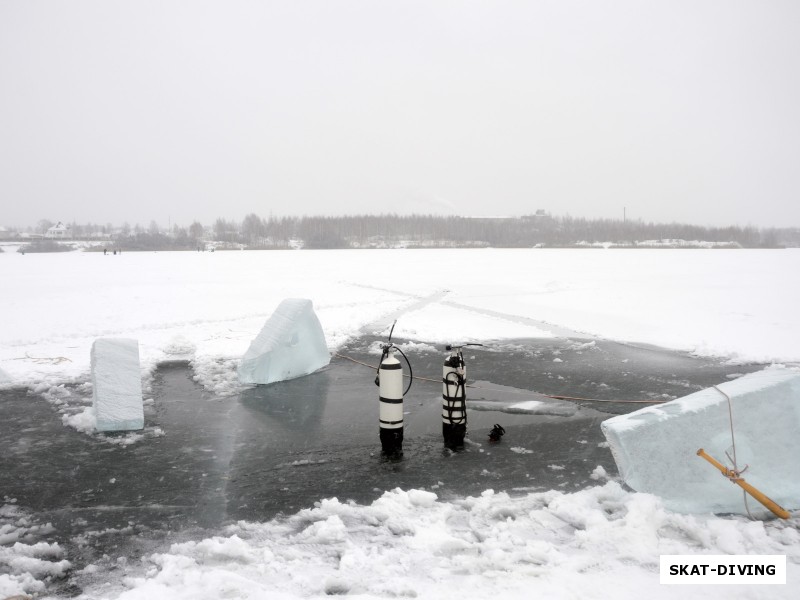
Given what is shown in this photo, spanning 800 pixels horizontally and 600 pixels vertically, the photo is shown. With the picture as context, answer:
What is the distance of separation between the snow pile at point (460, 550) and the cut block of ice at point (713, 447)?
27 cm

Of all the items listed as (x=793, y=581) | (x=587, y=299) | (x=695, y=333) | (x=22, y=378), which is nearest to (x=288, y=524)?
(x=793, y=581)

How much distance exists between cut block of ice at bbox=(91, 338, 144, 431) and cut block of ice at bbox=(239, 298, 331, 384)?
2.18 meters

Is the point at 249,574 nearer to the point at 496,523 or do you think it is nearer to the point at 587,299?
the point at 496,523

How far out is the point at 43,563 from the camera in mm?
4512

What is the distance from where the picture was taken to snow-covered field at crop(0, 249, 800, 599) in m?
4.26

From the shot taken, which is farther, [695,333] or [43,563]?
[695,333]

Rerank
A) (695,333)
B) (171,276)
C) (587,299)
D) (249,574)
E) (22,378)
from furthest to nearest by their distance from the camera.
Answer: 1. (171,276)
2. (587,299)
3. (695,333)
4. (22,378)
5. (249,574)

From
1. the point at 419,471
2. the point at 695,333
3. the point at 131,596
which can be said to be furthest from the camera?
the point at 695,333

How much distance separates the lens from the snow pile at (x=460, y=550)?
4.17 m

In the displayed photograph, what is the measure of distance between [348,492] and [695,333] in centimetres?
1299

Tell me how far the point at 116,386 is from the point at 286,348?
3.32m

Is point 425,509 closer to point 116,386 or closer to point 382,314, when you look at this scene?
point 116,386

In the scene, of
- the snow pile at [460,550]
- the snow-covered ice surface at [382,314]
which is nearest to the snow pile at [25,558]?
the snow pile at [460,550]

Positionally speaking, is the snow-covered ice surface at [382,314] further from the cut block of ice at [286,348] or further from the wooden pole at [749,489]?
the wooden pole at [749,489]
